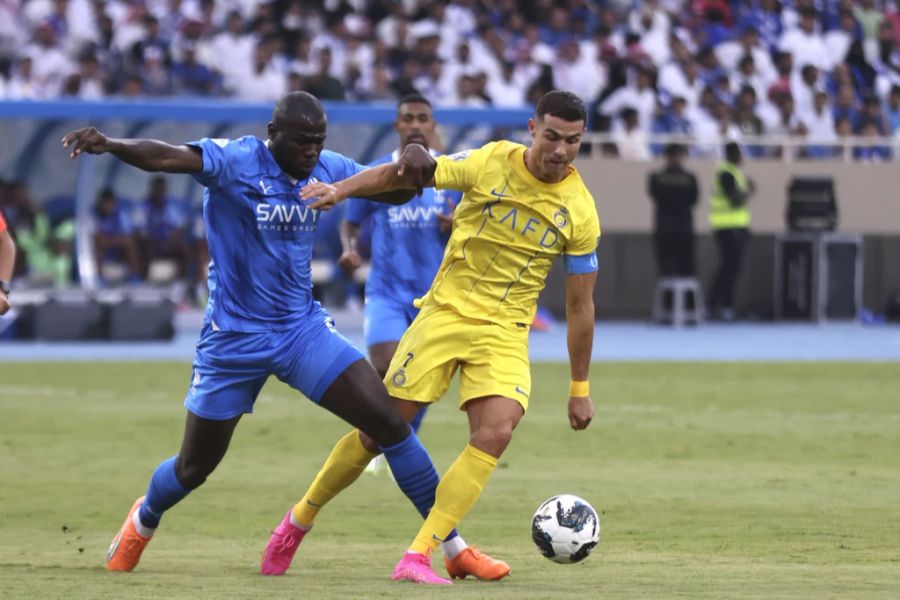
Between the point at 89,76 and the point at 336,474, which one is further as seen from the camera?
the point at 89,76

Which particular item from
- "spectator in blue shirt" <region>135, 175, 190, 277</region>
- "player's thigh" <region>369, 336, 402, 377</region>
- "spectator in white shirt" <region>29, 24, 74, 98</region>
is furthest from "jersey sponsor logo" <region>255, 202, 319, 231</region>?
"spectator in blue shirt" <region>135, 175, 190, 277</region>

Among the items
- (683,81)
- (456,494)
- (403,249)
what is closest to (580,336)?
(456,494)

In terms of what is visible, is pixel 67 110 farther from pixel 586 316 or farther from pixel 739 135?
pixel 586 316

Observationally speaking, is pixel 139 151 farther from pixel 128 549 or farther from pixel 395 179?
pixel 128 549

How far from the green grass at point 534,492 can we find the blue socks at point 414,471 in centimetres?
41

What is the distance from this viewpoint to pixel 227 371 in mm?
8492

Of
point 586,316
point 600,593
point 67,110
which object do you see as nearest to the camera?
point 600,593

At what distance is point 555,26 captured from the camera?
30.6 m

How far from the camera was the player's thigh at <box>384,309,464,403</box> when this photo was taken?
8.63m

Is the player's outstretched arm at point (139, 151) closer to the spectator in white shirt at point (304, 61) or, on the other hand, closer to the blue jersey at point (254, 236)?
the blue jersey at point (254, 236)

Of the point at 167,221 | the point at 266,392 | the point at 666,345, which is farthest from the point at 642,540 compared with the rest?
the point at 167,221

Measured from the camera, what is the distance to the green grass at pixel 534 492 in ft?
27.1

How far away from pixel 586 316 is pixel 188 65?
19.0 meters

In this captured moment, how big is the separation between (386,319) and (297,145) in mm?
4158
